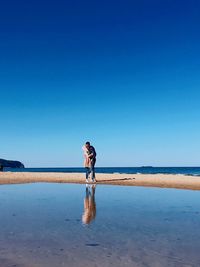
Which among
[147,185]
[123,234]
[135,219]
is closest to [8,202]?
[135,219]

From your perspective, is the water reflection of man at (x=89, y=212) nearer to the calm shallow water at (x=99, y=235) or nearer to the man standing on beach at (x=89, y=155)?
the calm shallow water at (x=99, y=235)

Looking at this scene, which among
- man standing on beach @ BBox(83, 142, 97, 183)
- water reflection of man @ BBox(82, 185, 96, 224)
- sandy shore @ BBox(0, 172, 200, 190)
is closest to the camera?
water reflection of man @ BBox(82, 185, 96, 224)

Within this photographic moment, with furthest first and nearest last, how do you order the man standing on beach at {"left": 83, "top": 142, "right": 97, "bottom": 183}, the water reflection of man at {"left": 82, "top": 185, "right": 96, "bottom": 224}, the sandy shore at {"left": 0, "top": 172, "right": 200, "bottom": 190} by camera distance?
1. the man standing on beach at {"left": 83, "top": 142, "right": 97, "bottom": 183}
2. the sandy shore at {"left": 0, "top": 172, "right": 200, "bottom": 190}
3. the water reflection of man at {"left": 82, "top": 185, "right": 96, "bottom": 224}

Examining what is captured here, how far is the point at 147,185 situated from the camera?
80.4 feet

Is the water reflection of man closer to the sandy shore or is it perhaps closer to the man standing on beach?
the sandy shore

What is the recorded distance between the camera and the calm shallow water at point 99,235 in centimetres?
649

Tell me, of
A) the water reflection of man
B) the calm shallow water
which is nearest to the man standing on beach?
the water reflection of man

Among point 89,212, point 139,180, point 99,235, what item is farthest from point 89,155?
point 99,235

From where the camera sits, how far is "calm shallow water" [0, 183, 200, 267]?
21.3 ft

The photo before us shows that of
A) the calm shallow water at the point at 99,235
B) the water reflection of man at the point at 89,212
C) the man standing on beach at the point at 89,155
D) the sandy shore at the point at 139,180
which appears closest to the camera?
the calm shallow water at the point at 99,235

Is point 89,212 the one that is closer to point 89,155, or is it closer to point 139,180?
point 89,155

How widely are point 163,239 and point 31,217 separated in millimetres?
4377

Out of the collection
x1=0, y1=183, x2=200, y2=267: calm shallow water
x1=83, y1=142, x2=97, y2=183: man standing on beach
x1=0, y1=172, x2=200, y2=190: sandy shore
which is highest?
x1=83, y1=142, x2=97, y2=183: man standing on beach

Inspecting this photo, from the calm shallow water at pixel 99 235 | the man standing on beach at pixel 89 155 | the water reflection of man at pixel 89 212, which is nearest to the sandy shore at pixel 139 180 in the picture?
the man standing on beach at pixel 89 155
